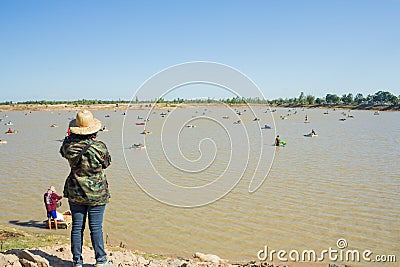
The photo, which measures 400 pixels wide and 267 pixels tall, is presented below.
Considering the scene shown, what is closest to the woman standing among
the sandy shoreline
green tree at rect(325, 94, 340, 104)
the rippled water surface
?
the sandy shoreline

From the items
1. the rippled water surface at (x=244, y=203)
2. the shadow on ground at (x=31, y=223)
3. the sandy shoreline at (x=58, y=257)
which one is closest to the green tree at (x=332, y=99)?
the rippled water surface at (x=244, y=203)

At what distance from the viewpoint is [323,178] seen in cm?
1636

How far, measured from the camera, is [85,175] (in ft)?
15.3

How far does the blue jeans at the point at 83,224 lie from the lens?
4812 mm

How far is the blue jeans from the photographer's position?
4.81 m

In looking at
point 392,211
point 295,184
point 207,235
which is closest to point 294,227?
point 207,235

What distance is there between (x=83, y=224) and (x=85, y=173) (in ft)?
2.58

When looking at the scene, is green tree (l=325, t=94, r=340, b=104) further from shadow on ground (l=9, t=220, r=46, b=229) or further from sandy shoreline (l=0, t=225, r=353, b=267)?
sandy shoreline (l=0, t=225, r=353, b=267)

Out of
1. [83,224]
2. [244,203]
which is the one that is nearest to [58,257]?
[83,224]

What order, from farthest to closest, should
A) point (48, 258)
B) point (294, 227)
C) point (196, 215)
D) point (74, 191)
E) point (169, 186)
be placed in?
point (169, 186) < point (196, 215) < point (294, 227) < point (48, 258) < point (74, 191)

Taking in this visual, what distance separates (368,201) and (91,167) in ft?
36.3

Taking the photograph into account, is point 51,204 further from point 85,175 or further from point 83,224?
point 85,175

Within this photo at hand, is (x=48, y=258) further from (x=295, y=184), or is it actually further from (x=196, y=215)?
(x=295, y=184)

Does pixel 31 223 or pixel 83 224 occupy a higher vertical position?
pixel 83 224
